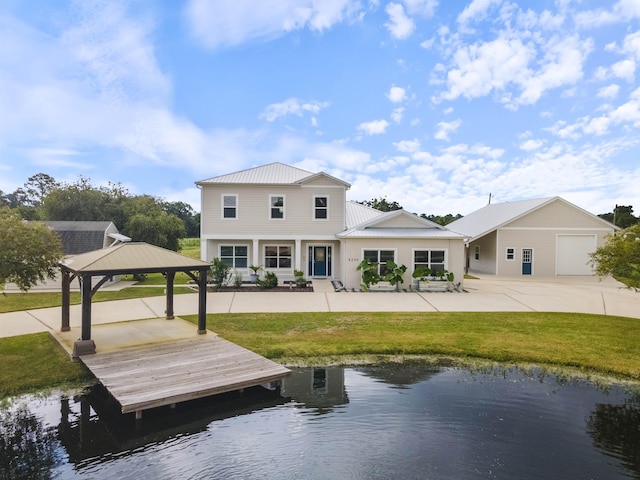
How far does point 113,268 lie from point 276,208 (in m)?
13.5

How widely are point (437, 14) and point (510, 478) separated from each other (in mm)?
15948

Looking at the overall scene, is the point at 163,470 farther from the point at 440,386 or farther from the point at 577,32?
the point at 577,32

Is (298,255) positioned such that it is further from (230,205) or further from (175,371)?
(175,371)

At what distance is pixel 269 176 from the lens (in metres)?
22.3

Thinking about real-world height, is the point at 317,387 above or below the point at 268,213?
below

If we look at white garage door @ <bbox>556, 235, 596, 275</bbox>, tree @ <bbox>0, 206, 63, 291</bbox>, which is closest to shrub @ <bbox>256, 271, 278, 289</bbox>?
tree @ <bbox>0, 206, 63, 291</bbox>

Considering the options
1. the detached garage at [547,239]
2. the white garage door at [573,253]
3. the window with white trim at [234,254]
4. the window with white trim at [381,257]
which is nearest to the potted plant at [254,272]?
the window with white trim at [234,254]

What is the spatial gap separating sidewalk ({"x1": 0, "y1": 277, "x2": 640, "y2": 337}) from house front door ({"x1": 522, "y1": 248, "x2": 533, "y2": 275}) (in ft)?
17.8

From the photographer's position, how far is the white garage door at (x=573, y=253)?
2584 cm

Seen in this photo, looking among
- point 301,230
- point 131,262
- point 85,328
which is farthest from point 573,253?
point 85,328

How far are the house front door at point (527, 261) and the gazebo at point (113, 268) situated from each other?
2290 centimetres

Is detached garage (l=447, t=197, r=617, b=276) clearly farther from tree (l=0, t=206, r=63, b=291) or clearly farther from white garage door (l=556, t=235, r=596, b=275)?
tree (l=0, t=206, r=63, b=291)

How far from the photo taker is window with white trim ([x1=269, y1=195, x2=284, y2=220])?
21.8 meters

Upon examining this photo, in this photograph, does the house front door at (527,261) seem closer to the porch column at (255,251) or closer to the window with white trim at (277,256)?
the window with white trim at (277,256)
